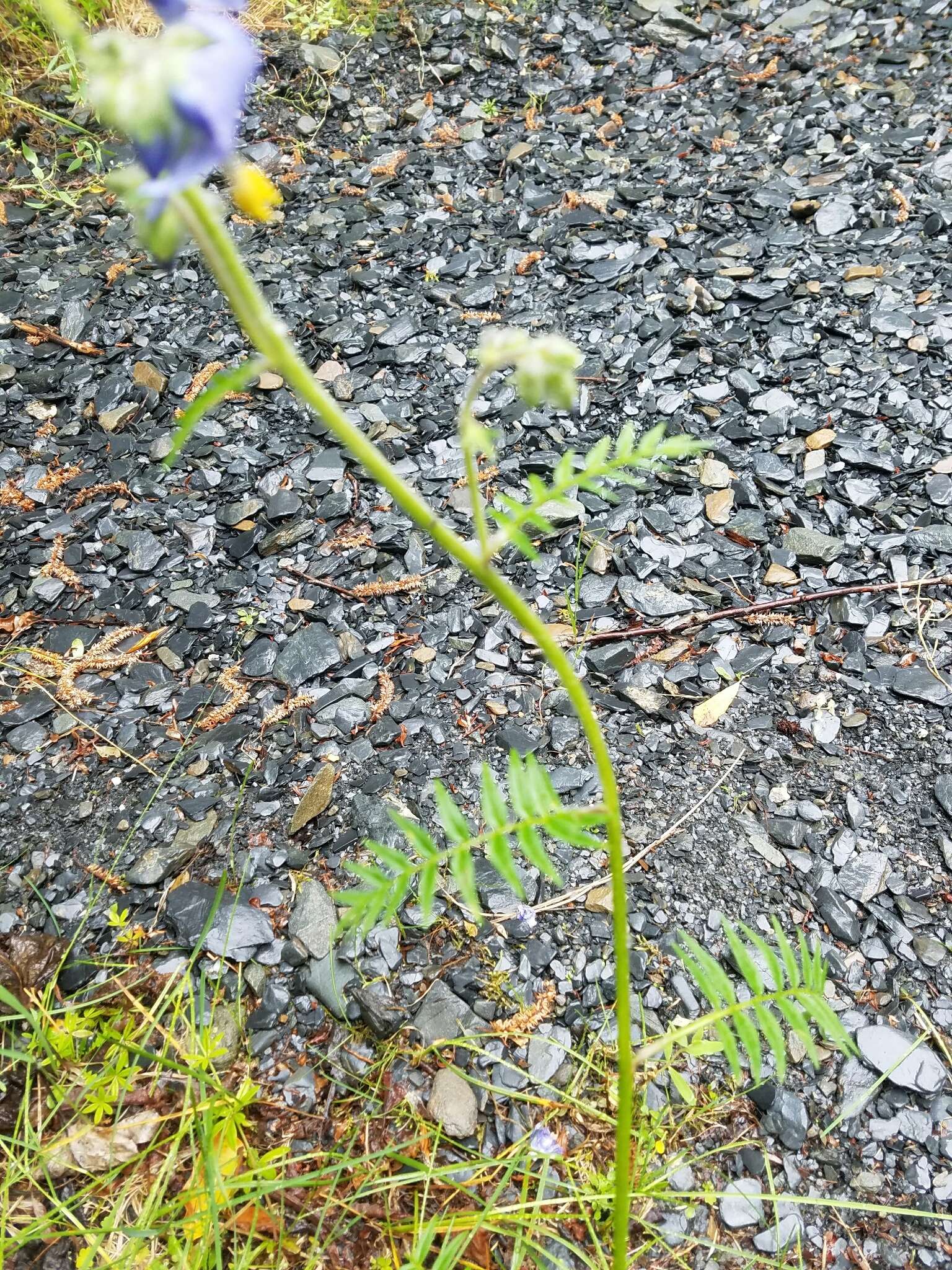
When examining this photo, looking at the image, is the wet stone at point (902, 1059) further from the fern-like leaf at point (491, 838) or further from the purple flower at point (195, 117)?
the purple flower at point (195, 117)

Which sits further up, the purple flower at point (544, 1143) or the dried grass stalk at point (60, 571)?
the dried grass stalk at point (60, 571)

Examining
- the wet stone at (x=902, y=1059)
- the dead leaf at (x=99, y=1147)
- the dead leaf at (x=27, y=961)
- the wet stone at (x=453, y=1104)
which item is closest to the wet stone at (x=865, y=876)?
the wet stone at (x=902, y=1059)

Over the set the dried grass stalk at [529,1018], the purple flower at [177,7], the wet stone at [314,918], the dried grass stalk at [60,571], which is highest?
the purple flower at [177,7]

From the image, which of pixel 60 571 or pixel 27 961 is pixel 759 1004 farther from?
pixel 60 571

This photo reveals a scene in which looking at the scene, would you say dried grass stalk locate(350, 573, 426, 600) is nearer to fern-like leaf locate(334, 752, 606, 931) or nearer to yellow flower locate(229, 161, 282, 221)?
fern-like leaf locate(334, 752, 606, 931)

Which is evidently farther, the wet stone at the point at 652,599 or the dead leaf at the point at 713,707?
the wet stone at the point at 652,599

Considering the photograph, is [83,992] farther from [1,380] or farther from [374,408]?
[1,380]

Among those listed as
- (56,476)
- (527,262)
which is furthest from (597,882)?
(527,262)

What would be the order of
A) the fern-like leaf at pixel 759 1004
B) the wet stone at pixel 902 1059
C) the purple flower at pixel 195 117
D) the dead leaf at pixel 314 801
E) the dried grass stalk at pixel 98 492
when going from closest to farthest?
the purple flower at pixel 195 117
the fern-like leaf at pixel 759 1004
the wet stone at pixel 902 1059
the dead leaf at pixel 314 801
the dried grass stalk at pixel 98 492
